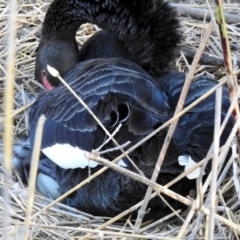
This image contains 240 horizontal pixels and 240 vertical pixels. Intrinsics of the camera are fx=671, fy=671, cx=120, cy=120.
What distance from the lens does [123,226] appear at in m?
2.60

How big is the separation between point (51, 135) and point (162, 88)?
54cm

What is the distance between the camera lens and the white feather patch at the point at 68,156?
2.46m

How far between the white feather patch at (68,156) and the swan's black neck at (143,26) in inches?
33.3

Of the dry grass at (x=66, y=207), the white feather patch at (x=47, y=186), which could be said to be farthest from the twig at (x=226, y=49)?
the white feather patch at (x=47, y=186)

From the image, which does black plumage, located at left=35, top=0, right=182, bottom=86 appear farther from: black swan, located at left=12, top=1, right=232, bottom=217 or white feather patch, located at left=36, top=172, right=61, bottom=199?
white feather patch, located at left=36, top=172, right=61, bottom=199

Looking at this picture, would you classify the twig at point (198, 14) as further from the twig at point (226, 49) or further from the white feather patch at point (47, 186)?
the twig at point (226, 49)

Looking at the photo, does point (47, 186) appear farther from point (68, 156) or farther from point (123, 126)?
point (123, 126)

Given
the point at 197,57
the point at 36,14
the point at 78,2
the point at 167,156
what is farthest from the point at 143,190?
the point at 36,14

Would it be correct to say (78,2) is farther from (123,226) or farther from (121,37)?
(123,226)

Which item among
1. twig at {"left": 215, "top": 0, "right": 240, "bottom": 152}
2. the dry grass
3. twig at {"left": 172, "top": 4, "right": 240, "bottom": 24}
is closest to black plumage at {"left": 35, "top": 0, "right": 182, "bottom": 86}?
the dry grass

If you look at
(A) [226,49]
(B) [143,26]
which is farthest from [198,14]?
(A) [226,49]

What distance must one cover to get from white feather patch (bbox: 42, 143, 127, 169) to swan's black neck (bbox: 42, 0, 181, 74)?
0.85m

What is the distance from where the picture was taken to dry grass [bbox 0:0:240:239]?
226cm

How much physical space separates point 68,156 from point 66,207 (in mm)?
329
